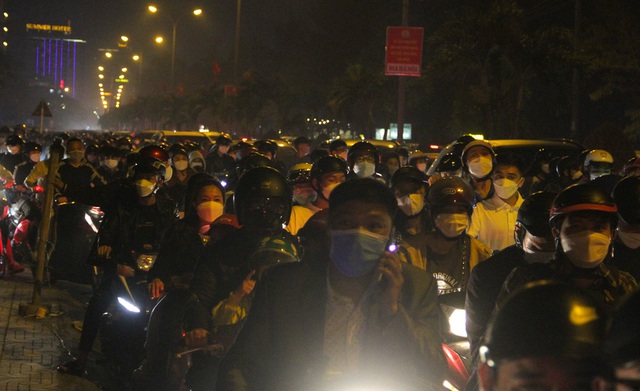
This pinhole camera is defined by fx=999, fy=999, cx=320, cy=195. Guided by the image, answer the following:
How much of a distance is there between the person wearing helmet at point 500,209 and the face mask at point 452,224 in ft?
5.40

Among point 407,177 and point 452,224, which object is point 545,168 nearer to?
point 407,177

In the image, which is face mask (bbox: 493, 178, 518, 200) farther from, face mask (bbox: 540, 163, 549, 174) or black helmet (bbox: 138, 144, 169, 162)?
face mask (bbox: 540, 163, 549, 174)

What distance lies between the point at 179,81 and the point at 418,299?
127756 mm

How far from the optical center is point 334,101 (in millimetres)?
48625

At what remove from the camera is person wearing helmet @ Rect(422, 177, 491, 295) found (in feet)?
19.9

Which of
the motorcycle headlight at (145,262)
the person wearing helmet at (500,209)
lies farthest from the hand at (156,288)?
the person wearing helmet at (500,209)

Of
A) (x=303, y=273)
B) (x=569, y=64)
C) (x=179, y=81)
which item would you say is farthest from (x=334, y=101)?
(x=179, y=81)

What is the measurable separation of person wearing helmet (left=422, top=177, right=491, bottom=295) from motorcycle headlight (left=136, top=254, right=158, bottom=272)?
242cm

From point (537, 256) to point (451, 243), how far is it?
4.72 feet

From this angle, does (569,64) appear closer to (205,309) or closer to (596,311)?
(205,309)

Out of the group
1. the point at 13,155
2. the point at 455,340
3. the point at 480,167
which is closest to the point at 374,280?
the point at 455,340

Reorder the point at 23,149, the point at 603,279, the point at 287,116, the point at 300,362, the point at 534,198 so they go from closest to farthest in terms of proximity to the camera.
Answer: the point at 300,362
the point at 603,279
the point at 534,198
the point at 23,149
the point at 287,116

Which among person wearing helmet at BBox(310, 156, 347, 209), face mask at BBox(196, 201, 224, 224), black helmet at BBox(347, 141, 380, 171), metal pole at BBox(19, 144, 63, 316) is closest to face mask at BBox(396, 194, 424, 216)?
person wearing helmet at BBox(310, 156, 347, 209)

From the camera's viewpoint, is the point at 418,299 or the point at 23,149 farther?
the point at 23,149
